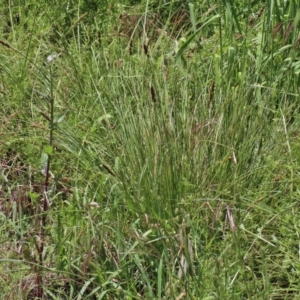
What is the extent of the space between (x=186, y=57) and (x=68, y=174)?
2.57 feet

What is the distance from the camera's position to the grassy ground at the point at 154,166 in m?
2.33

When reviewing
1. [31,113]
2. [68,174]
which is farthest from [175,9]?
[68,174]

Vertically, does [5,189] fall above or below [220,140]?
below

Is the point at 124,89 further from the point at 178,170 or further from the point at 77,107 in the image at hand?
the point at 178,170

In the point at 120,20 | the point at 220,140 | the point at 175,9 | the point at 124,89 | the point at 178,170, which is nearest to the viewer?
the point at 178,170

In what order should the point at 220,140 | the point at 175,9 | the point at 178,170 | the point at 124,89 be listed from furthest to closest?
the point at 175,9
the point at 124,89
the point at 220,140
the point at 178,170

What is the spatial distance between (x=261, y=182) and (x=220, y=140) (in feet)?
0.64

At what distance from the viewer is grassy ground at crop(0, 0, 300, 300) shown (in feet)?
7.66

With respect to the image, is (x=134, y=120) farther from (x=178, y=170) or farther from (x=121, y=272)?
(x=121, y=272)

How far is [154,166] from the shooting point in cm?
256

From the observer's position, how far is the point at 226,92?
290 centimetres

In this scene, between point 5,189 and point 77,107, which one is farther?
point 77,107

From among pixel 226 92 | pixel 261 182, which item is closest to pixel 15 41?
pixel 226 92

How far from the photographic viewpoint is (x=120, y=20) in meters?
3.56
